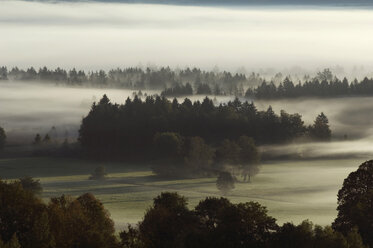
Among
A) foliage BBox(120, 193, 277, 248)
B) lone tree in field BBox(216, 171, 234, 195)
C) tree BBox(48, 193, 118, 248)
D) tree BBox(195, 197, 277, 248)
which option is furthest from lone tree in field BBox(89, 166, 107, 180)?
tree BBox(195, 197, 277, 248)

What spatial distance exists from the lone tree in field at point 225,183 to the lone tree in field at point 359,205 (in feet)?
223

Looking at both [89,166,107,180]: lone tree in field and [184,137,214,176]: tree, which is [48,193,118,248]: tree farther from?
[184,137,214,176]: tree

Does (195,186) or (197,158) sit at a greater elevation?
(197,158)

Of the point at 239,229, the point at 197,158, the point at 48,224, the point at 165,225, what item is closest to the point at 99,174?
the point at 197,158

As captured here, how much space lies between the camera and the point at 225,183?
157 metres

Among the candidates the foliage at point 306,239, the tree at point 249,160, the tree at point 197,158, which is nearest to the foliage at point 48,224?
the foliage at point 306,239

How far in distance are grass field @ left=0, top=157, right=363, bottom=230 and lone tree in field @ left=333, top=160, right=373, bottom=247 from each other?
29.3m

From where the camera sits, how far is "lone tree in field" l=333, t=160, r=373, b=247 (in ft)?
270

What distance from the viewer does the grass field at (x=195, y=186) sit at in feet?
434

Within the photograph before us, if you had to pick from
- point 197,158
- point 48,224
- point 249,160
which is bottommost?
point 48,224

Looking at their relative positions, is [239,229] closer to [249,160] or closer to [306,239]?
[306,239]

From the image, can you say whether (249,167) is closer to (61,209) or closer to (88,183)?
(88,183)

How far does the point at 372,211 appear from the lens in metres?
83.0

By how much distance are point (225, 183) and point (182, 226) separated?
250 feet
